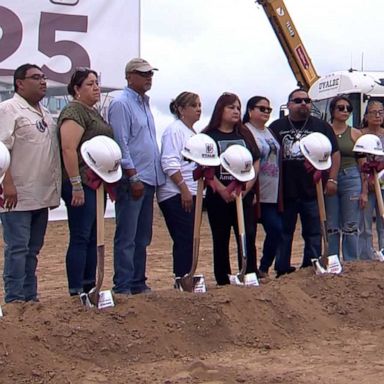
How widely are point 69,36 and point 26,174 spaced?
421 cm

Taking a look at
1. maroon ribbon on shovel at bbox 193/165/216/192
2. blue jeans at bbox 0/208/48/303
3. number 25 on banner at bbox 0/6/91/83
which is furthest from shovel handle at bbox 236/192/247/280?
number 25 on banner at bbox 0/6/91/83

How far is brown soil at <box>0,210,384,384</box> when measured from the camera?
525 centimetres

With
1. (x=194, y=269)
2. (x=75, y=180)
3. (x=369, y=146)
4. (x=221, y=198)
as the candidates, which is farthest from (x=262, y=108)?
(x=75, y=180)

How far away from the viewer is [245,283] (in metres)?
6.97

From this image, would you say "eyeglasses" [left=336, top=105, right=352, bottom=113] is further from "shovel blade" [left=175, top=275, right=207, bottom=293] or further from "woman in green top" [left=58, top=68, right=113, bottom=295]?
"woman in green top" [left=58, top=68, right=113, bottom=295]

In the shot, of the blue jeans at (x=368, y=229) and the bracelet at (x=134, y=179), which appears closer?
the bracelet at (x=134, y=179)

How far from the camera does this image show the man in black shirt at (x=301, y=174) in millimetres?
7996

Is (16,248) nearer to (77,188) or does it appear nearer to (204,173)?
(77,188)

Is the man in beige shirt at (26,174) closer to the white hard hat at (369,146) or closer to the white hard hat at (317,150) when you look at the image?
the white hard hat at (317,150)

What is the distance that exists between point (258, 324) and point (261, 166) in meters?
2.07

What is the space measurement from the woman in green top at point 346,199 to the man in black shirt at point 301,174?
0.24m

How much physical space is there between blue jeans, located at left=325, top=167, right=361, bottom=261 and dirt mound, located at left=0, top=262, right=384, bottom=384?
1338mm

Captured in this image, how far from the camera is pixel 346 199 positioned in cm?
831

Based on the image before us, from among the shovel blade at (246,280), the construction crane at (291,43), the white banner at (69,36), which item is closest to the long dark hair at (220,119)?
the shovel blade at (246,280)
